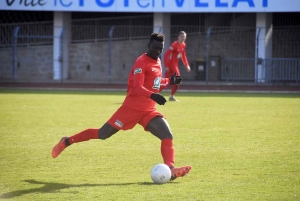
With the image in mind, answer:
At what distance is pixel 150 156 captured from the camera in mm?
10773

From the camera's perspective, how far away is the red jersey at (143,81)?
864cm

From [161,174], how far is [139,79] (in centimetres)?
130

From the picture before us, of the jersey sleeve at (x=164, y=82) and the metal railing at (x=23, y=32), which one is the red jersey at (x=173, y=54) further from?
the jersey sleeve at (x=164, y=82)

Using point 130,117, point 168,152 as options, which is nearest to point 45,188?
point 130,117

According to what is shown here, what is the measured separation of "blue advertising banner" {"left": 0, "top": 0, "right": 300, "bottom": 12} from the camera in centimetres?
3028

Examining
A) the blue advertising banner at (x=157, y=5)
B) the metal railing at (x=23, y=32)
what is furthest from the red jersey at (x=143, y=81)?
the metal railing at (x=23, y=32)

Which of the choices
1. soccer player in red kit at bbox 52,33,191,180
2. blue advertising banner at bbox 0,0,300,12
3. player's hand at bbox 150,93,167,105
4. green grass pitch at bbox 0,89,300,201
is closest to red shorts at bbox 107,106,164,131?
soccer player in red kit at bbox 52,33,191,180

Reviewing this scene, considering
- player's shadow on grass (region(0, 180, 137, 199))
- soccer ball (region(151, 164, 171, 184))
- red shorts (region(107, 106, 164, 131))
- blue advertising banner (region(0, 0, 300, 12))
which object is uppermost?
blue advertising banner (region(0, 0, 300, 12))

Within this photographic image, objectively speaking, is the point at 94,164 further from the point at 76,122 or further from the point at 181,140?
the point at 76,122

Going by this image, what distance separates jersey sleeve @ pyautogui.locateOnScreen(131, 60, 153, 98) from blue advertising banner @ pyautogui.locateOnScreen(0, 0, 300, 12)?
22426mm

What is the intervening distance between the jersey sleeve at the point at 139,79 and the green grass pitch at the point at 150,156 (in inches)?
46.9

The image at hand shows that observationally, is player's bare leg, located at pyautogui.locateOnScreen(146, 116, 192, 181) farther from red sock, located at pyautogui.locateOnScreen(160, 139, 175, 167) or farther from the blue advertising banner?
the blue advertising banner

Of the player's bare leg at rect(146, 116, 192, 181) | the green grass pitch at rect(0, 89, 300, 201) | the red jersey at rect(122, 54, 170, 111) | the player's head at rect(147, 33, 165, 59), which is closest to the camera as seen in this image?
the green grass pitch at rect(0, 89, 300, 201)

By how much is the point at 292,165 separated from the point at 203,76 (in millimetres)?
23863
